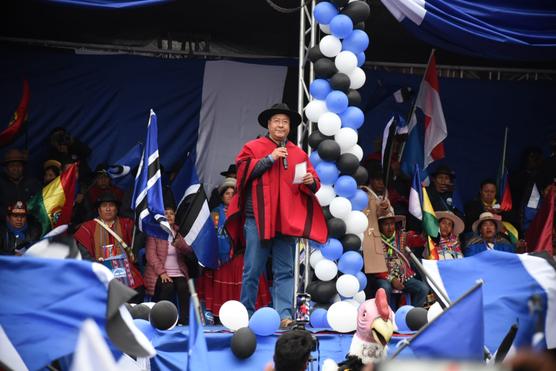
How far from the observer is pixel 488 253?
262 inches

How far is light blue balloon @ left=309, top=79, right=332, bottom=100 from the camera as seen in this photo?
340 inches

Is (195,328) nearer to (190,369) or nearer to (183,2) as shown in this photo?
(190,369)

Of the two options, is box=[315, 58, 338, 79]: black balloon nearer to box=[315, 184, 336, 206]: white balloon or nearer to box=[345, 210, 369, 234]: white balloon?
box=[315, 184, 336, 206]: white balloon

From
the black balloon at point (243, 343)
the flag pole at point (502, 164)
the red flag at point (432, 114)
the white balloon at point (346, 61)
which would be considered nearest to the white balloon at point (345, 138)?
the white balloon at point (346, 61)

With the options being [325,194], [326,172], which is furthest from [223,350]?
[326,172]

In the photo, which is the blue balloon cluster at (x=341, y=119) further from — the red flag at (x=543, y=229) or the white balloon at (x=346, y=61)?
the red flag at (x=543, y=229)

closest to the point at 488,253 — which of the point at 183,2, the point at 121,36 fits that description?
the point at 183,2

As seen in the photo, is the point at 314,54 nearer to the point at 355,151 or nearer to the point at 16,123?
the point at 355,151

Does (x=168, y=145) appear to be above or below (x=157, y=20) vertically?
below

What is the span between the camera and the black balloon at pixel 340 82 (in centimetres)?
862

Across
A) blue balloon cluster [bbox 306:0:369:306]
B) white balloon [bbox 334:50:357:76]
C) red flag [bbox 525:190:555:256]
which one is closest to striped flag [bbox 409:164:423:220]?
red flag [bbox 525:190:555:256]

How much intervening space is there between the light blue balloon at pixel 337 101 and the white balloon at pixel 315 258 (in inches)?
48.9

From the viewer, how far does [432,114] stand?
35.3 ft

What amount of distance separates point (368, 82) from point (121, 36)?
2.95 m
